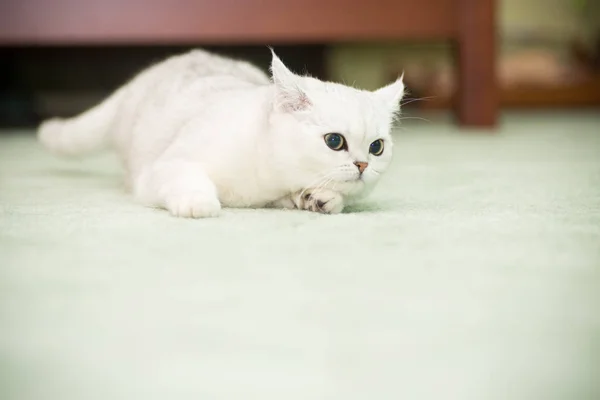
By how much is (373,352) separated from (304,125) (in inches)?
25.1

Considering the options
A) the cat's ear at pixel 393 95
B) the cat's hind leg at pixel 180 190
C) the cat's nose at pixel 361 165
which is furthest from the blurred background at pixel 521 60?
the cat's nose at pixel 361 165

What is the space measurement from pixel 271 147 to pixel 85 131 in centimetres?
80

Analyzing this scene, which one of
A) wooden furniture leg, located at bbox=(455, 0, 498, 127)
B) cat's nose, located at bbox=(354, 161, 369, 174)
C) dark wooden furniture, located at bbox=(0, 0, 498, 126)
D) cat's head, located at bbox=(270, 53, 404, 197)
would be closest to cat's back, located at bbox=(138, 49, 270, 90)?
cat's head, located at bbox=(270, 53, 404, 197)

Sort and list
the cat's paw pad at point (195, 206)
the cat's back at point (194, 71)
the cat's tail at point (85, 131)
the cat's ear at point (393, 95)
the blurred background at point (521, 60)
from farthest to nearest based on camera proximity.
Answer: the blurred background at point (521, 60)
the cat's tail at point (85, 131)
the cat's back at point (194, 71)
the cat's ear at point (393, 95)
the cat's paw pad at point (195, 206)

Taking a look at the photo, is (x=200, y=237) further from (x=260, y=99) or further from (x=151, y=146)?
(x=151, y=146)

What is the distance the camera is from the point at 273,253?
3.37 feet

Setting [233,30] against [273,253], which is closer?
[273,253]

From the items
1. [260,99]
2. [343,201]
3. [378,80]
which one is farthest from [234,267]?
[378,80]

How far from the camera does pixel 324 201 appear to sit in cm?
132

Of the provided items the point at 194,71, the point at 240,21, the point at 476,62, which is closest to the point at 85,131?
the point at 194,71

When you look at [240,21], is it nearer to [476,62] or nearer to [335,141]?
[476,62]

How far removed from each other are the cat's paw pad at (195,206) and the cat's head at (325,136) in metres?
0.14

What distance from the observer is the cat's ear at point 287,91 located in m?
1.29

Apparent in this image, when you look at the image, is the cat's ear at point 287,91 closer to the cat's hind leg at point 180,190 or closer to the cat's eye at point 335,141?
the cat's eye at point 335,141
